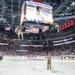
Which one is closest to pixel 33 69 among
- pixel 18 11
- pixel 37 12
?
pixel 37 12

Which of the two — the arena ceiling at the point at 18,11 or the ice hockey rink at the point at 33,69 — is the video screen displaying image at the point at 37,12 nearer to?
the arena ceiling at the point at 18,11

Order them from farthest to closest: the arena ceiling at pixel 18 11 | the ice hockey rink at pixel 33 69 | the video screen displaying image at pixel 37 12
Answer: the arena ceiling at pixel 18 11 → the video screen displaying image at pixel 37 12 → the ice hockey rink at pixel 33 69

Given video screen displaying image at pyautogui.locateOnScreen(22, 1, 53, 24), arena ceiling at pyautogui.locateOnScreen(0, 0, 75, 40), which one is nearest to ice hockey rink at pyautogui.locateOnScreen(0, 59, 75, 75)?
video screen displaying image at pyautogui.locateOnScreen(22, 1, 53, 24)

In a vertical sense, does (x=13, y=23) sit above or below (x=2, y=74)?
above

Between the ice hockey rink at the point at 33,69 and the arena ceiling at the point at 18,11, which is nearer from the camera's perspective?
the ice hockey rink at the point at 33,69

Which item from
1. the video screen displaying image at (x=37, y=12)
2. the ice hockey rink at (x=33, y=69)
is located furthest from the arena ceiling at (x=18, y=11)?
the ice hockey rink at (x=33, y=69)

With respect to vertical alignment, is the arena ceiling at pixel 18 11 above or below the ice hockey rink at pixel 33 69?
above

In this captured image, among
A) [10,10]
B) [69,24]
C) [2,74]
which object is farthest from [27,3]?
[2,74]

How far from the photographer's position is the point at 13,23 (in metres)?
45.4

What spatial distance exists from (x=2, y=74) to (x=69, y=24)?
101ft

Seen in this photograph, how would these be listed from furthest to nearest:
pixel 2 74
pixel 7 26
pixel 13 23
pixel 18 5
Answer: pixel 7 26 < pixel 13 23 < pixel 18 5 < pixel 2 74

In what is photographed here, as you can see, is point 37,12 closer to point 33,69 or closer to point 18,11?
point 18,11

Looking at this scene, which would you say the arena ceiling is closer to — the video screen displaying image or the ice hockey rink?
the video screen displaying image

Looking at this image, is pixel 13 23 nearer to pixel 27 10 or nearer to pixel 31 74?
pixel 27 10
